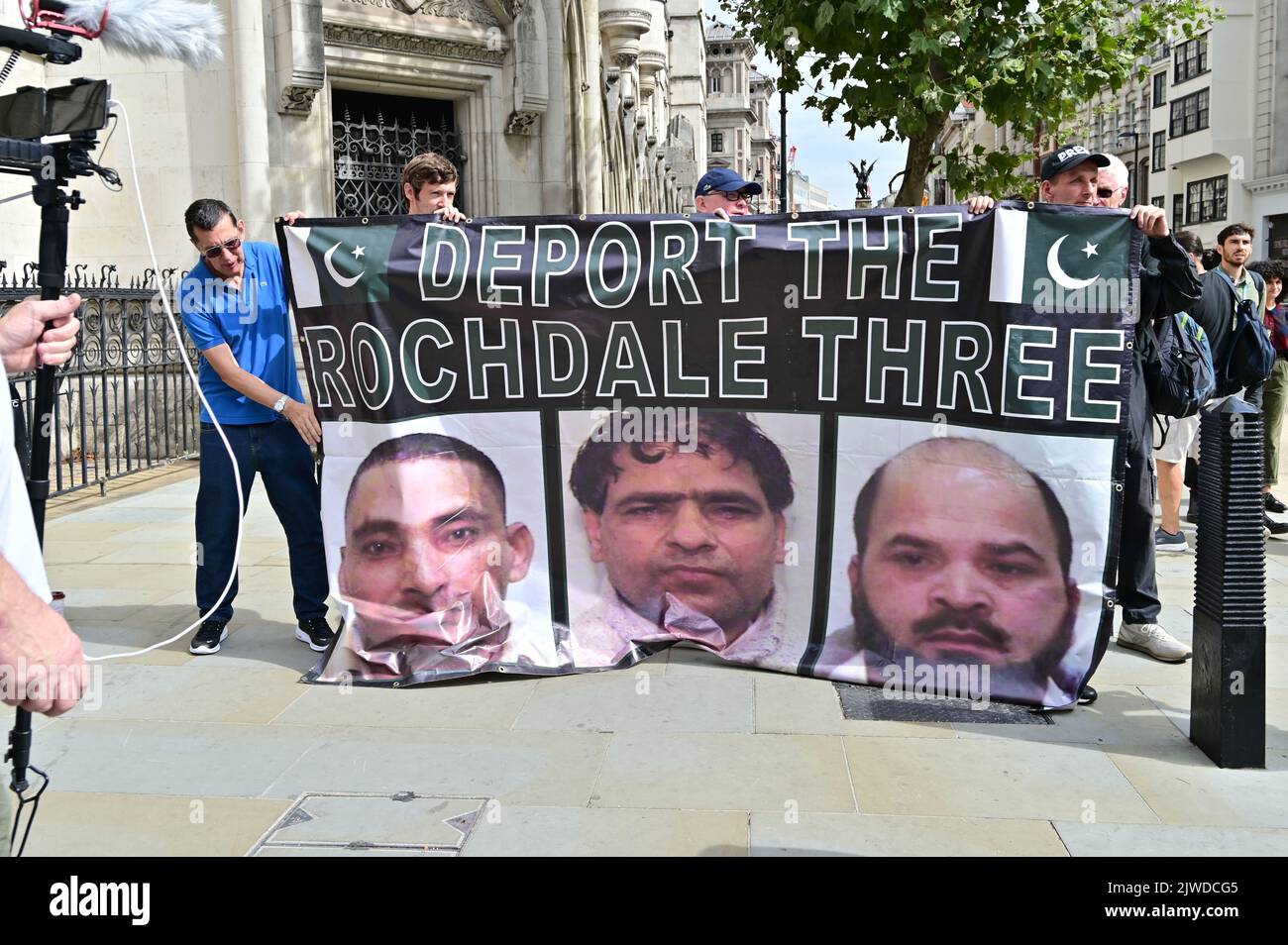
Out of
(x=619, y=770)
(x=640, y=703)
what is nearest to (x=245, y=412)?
(x=640, y=703)

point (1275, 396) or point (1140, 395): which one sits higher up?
point (1140, 395)

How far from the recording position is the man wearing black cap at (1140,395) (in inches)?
191

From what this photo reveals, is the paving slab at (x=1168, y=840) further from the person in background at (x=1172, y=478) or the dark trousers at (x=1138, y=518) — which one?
the person in background at (x=1172, y=478)

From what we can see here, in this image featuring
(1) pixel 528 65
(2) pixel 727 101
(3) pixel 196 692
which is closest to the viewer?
(3) pixel 196 692

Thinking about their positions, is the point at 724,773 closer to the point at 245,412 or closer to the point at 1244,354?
the point at 245,412

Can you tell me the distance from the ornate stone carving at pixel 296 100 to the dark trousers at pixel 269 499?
7655mm

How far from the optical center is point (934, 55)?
1140 cm

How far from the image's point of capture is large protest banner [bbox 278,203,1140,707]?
16.0ft

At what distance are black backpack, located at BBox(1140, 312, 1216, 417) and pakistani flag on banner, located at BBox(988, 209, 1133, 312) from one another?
1.59 ft

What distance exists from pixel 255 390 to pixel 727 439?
223 centimetres

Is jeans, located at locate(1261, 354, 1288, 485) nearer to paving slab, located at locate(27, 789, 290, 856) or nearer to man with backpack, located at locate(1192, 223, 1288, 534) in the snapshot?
man with backpack, located at locate(1192, 223, 1288, 534)

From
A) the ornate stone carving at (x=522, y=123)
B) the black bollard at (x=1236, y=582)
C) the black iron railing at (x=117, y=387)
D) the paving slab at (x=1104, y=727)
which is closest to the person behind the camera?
the black bollard at (x=1236, y=582)

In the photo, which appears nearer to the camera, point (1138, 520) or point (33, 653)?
point (33, 653)
